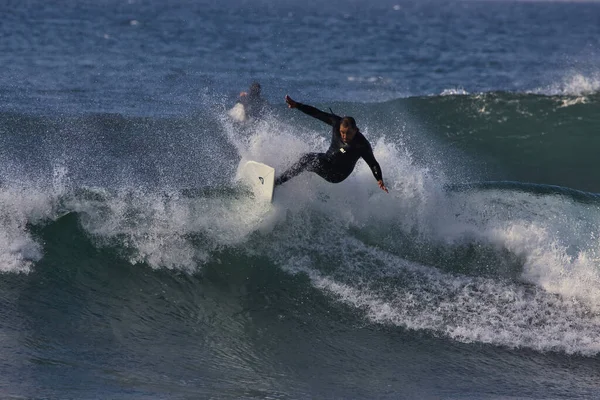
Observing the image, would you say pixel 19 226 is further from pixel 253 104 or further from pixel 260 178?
pixel 253 104

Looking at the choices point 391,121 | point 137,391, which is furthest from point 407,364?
point 391,121

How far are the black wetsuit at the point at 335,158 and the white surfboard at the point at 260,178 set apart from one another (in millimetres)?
162

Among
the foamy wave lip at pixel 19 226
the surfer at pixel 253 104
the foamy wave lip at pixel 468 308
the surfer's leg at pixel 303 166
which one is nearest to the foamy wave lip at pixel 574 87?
the surfer at pixel 253 104

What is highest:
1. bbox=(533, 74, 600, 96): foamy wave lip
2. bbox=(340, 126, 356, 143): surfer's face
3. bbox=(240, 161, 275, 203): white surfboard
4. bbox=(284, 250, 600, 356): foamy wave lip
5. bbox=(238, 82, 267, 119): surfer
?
bbox=(533, 74, 600, 96): foamy wave lip

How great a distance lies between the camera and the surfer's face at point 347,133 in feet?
32.6

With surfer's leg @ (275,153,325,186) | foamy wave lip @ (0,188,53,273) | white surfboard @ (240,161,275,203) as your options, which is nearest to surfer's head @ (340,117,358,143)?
surfer's leg @ (275,153,325,186)

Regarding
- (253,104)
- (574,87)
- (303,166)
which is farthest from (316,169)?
(574,87)

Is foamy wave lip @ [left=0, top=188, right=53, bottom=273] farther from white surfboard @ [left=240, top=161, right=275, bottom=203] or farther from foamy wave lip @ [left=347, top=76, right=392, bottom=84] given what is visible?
foamy wave lip @ [left=347, top=76, right=392, bottom=84]

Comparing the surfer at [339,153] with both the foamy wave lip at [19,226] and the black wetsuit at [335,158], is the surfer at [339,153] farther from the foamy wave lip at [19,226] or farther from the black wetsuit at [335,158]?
the foamy wave lip at [19,226]

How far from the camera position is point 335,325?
991 centimetres

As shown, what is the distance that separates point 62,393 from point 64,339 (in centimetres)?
139

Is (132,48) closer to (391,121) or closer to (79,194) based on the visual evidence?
(391,121)

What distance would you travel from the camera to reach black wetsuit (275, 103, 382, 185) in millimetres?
10195

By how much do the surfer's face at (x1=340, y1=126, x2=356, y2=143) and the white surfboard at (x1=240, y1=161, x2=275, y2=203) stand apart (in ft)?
4.43
